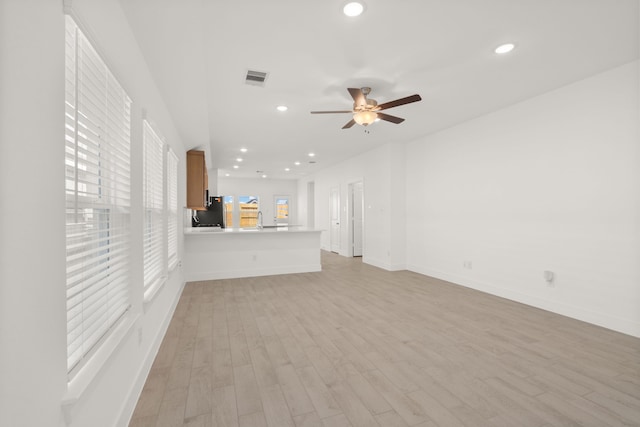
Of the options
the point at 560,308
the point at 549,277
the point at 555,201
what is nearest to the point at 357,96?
the point at 555,201

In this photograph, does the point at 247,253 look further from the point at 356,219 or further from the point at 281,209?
the point at 281,209

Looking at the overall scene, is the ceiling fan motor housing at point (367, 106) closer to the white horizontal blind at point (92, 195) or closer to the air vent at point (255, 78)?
the air vent at point (255, 78)

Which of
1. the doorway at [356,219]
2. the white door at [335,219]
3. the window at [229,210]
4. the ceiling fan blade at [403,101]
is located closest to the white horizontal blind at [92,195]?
the ceiling fan blade at [403,101]

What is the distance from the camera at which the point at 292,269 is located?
6.30m

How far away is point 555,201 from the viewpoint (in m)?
3.75

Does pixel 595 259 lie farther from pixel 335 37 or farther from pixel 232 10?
pixel 232 10

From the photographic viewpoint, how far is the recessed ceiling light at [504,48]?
275 centimetres

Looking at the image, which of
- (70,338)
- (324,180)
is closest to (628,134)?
(70,338)

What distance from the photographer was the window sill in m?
1.16

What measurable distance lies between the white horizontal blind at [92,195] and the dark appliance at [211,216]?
6.47 m

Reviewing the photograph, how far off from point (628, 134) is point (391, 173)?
3.64m

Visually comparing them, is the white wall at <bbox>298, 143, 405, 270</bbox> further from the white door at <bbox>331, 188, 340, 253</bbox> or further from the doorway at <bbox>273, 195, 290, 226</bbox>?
the doorway at <bbox>273, 195, 290, 226</bbox>

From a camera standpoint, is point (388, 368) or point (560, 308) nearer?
point (388, 368)

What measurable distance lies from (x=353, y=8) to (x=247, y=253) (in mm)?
4722
